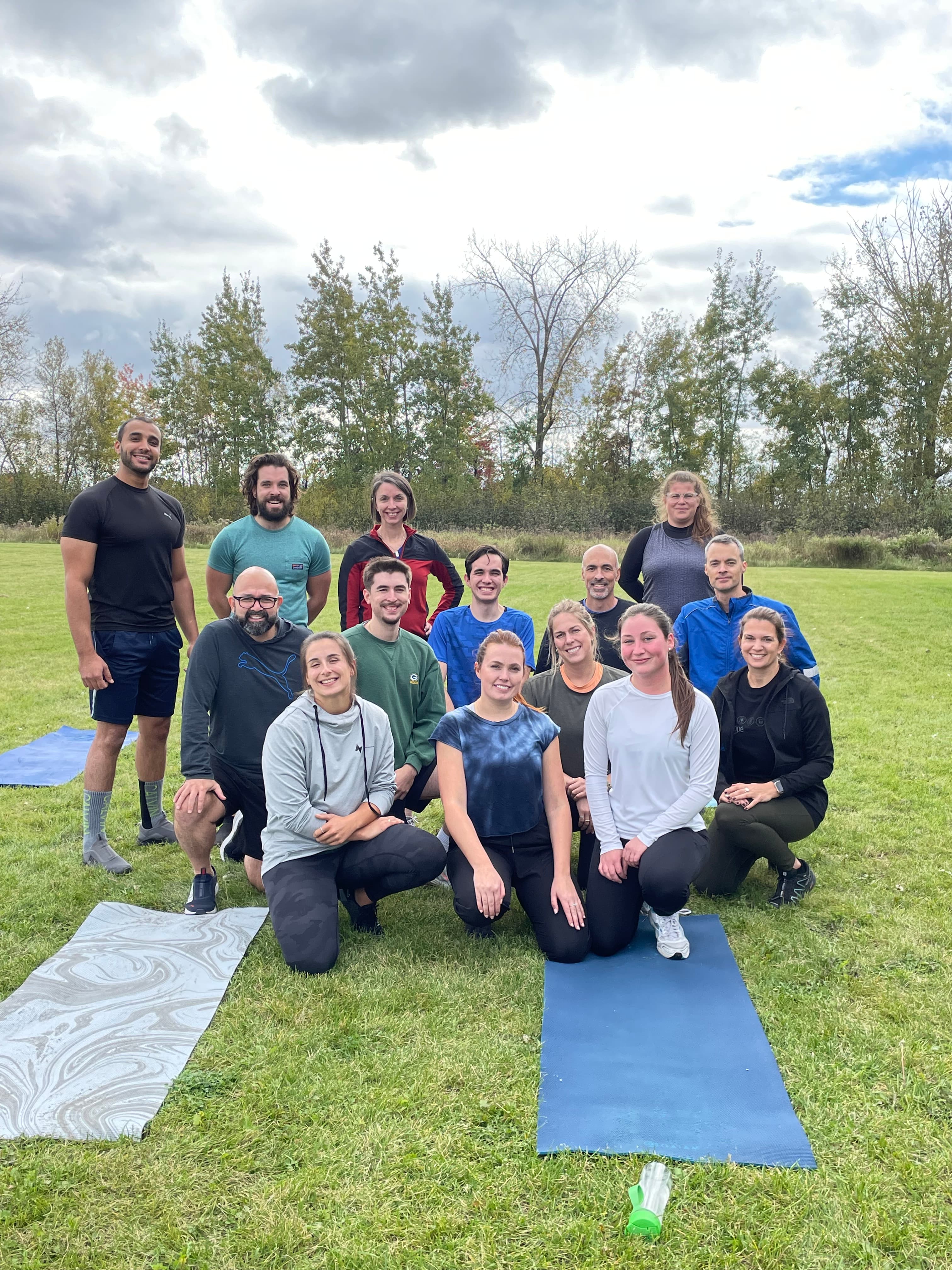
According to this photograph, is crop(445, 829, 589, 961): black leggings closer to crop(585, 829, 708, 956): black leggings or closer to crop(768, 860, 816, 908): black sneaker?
crop(585, 829, 708, 956): black leggings

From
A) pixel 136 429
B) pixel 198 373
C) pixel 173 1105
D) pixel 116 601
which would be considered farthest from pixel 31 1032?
pixel 198 373

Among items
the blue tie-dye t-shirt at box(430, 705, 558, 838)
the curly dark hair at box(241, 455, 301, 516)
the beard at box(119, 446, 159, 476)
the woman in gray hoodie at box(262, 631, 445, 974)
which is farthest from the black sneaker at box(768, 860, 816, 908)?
the beard at box(119, 446, 159, 476)

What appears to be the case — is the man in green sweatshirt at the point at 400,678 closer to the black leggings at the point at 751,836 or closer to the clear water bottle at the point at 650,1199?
the black leggings at the point at 751,836

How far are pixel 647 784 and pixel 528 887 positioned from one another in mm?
642

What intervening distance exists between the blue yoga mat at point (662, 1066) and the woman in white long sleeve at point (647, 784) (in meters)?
0.19

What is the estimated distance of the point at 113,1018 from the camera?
2.96 m

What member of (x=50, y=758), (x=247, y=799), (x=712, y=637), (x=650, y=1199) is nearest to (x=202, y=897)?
(x=247, y=799)

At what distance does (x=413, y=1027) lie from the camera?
2877 millimetres

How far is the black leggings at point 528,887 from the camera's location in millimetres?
3352

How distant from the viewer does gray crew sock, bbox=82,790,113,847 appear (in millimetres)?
4223

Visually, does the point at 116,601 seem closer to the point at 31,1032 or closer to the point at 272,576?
the point at 272,576

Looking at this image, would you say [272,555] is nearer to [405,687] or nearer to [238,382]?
[405,687]

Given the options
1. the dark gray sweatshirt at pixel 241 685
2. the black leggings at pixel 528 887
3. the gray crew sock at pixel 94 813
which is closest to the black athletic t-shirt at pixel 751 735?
the black leggings at pixel 528 887

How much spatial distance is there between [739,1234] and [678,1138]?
0.33m
